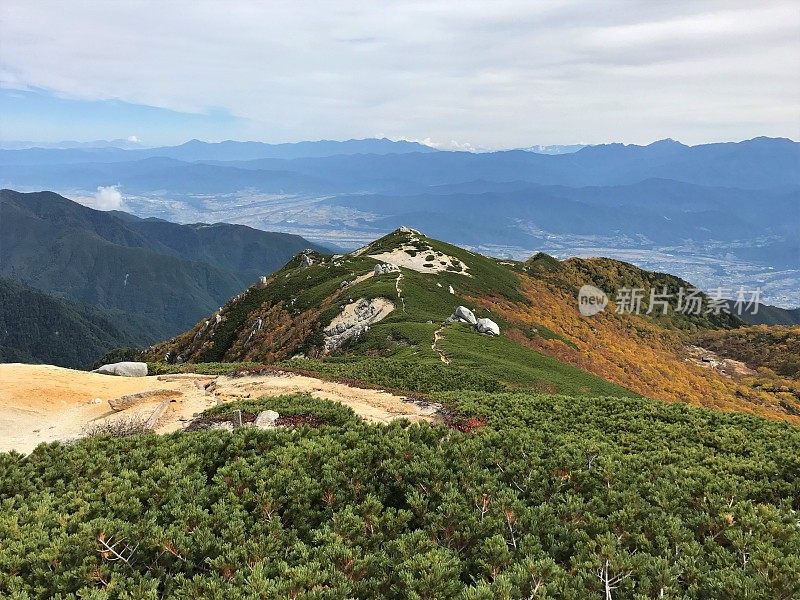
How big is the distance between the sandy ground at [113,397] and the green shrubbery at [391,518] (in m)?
6.70

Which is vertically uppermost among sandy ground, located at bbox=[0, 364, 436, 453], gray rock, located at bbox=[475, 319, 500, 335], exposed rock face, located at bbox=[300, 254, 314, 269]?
exposed rock face, located at bbox=[300, 254, 314, 269]

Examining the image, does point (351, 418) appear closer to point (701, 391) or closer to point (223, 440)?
point (223, 440)

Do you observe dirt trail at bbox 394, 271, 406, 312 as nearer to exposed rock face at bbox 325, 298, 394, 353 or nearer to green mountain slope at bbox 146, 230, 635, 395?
green mountain slope at bbox 146, 230, 635, 395

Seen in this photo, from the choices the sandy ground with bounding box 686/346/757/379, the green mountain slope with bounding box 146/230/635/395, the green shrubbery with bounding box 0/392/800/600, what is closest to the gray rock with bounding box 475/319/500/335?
the green mountain slope with bounding box 146/230/635/395

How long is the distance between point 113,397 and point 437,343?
24.2 meters

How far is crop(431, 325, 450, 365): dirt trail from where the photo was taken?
36231mm

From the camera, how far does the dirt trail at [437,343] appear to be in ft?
119

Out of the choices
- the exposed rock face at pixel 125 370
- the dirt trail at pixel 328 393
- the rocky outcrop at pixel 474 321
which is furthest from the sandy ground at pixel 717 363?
the exposed rock face at pixel 125 370

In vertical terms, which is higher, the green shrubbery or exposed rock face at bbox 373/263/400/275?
exposed rock face at bbox 373/263/400/275

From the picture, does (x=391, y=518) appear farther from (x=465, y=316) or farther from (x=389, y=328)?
(x=465, y=316)

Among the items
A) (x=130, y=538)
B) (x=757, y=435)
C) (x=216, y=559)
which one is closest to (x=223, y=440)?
(x=130, y=538)

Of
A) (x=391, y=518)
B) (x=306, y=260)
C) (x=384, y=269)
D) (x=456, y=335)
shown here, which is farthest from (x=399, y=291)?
(x=391, y=518)

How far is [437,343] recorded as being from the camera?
40.0 metres

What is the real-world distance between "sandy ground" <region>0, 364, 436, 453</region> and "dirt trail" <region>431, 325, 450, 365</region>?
38.5 feet
